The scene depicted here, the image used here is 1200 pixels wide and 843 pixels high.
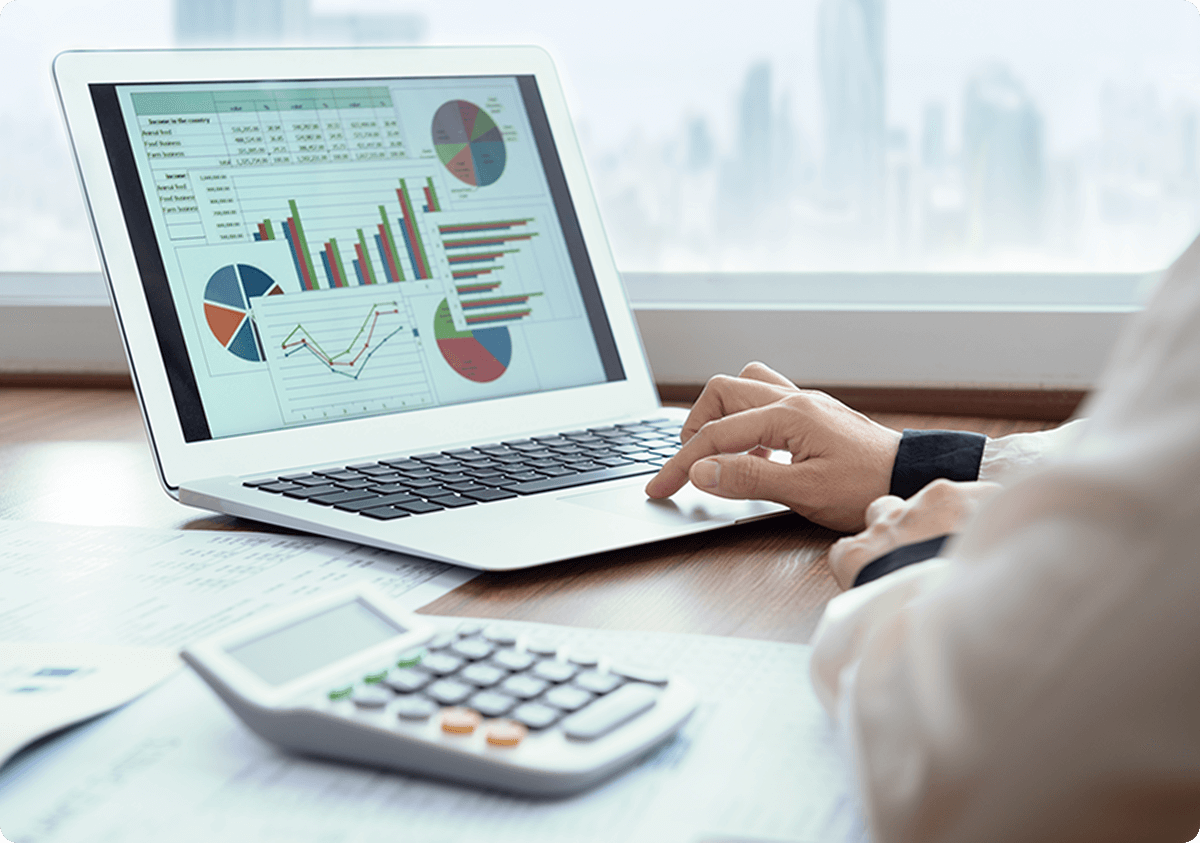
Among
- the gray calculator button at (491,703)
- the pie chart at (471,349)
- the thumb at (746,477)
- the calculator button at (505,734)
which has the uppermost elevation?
the pie chart at (471,349)

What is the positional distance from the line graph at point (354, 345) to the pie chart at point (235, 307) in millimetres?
29

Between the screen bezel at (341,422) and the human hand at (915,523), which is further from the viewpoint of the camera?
the screen bezel at (341,422)

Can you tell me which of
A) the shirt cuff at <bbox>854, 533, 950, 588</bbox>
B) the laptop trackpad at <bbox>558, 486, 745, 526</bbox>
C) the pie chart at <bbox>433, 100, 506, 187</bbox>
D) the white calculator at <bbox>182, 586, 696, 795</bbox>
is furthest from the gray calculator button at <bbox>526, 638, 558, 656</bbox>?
the pie chart at <bbox>433, 100, 506, 187</bbox>

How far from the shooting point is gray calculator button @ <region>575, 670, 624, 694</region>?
463mm

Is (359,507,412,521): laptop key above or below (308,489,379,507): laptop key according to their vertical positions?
below

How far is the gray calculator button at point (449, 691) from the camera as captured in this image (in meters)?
0.45

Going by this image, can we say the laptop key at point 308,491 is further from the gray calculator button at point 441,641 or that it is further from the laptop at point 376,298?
the gray calculator button at point 441,641

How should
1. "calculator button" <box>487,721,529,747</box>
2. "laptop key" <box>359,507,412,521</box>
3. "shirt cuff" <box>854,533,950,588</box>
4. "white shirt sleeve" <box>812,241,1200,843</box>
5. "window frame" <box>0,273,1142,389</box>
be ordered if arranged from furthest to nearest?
"window frame" <box>0,273,1142,389</box> < "laptop key" <box>359,507,412,521</box> < "shirt cuff" <box>854,533,950,588</box> < "calculator button" <box>487,721,529,747</box> < "white shirt sleeve" <box>812,241,1200,843</box>

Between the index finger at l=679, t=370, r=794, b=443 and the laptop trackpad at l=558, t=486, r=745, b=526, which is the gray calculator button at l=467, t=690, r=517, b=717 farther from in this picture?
the index finger at l=679, t=370, r=794, b=443

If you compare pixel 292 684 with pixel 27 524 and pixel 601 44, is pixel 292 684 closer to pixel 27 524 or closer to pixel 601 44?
pixel 27 524

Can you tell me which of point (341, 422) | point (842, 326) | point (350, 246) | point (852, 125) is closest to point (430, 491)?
point (341, 422)

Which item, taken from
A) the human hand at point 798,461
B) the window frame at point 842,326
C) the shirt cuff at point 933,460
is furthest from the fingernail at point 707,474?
the window frame at point 842,326

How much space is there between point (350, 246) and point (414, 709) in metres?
0.62

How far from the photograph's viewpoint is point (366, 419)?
94 cm
